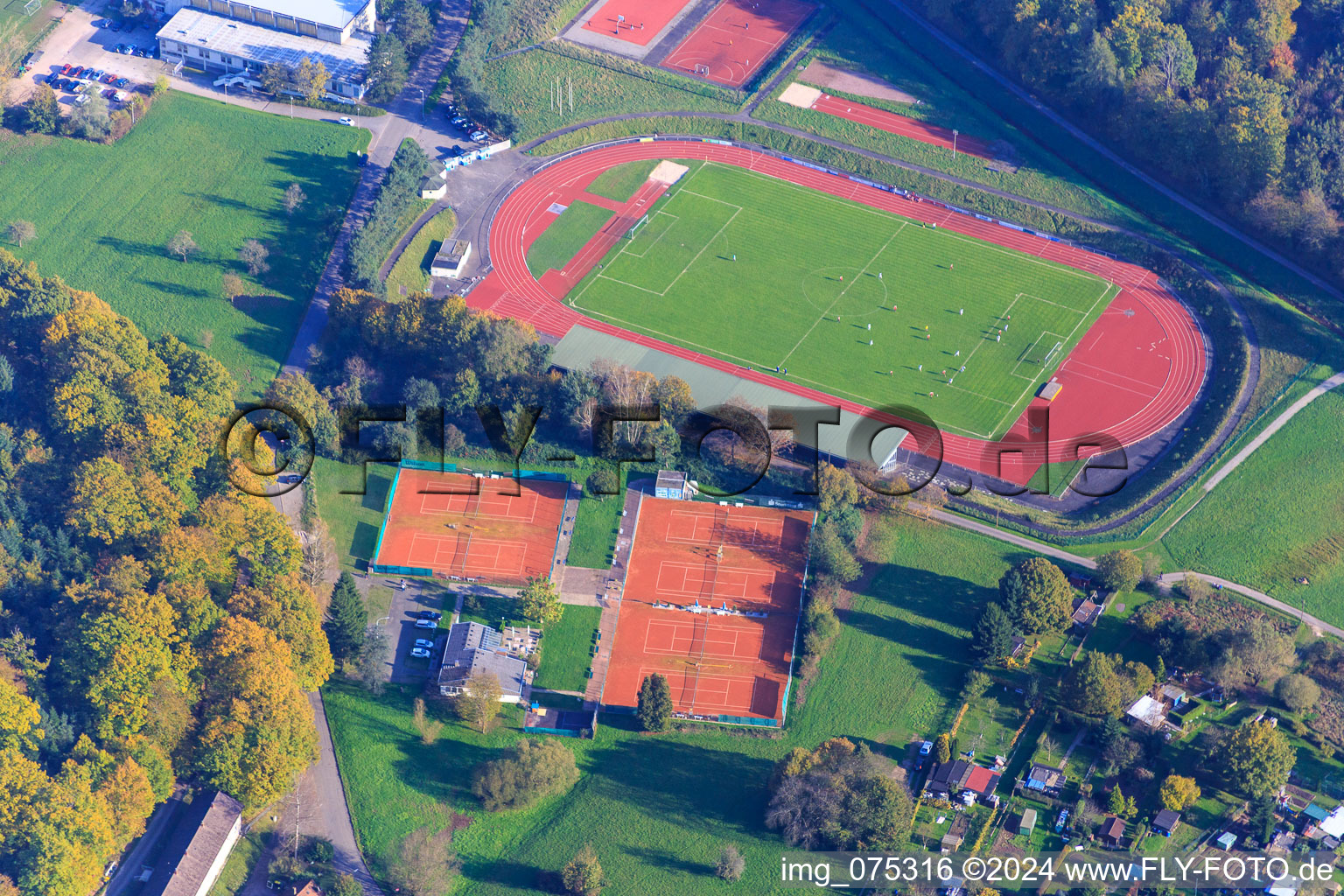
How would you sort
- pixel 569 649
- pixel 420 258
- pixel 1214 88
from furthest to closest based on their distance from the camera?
pixel 1214 88 < pixel 420 258 < pixel 569 649

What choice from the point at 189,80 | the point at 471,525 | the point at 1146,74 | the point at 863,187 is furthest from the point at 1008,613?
the point at 189,80

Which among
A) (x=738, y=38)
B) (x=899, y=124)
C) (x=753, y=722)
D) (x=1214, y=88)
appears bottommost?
(x=753, y=722)

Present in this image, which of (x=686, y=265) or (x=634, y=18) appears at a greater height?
(x=634, y=18)

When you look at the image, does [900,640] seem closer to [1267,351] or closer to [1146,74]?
[1267,351]

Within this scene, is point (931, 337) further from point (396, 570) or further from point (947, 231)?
point (396, 570)

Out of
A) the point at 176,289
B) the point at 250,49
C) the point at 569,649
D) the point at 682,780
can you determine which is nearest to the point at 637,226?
the point at 176,289

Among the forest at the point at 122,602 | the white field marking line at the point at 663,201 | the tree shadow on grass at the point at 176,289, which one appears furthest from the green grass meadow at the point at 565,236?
the forest at the point at 122,602

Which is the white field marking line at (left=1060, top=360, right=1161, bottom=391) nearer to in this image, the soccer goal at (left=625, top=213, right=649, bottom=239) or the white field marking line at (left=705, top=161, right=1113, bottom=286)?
the white field marking line at (left=705, top=161, right=1113, bottom=286)

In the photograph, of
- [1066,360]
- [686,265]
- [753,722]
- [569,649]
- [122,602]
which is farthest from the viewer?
[686,265]
